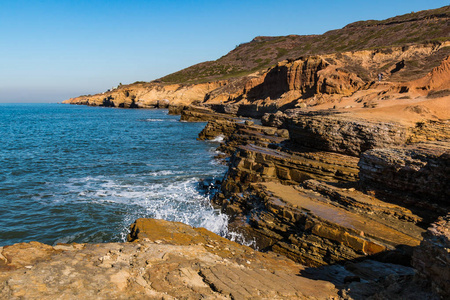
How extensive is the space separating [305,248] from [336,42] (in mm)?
115002

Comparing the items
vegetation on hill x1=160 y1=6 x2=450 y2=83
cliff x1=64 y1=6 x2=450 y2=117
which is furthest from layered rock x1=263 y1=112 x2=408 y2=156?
vegetation on hill x1=160 y1=6 x2=450 y2=83

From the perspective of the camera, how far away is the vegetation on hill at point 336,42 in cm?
7579

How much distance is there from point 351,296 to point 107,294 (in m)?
4.14

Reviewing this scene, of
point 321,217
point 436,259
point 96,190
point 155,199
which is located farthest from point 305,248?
point 96,190

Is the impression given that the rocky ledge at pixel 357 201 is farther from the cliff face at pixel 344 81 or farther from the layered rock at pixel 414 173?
the cliff face at pixel 344 81

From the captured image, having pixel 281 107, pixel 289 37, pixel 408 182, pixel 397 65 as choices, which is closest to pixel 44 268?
pixel 408 182

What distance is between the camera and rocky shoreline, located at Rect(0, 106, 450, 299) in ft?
15.3

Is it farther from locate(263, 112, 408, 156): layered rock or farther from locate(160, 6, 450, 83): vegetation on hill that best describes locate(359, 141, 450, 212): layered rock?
locate(160, 6, 450, 83): vegetation on hill

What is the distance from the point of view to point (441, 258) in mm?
4492

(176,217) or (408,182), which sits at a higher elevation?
(408,182)

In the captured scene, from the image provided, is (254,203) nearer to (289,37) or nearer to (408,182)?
(408,182)

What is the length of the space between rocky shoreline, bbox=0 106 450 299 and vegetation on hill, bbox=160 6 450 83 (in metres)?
54.0

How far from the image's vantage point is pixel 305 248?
24.2 feet

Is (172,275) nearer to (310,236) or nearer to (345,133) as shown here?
(310,236)
